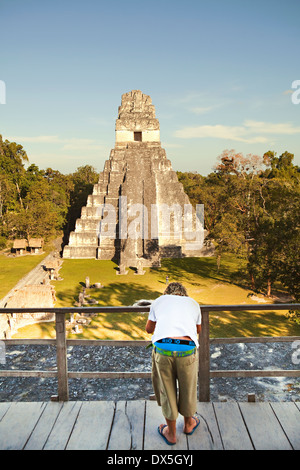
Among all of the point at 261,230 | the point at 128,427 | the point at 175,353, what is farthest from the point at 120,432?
the point at 261,230

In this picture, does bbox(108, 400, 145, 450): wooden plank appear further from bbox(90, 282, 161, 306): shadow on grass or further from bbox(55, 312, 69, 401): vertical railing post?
bbox(90, 282, 161, 306): shadow on grass

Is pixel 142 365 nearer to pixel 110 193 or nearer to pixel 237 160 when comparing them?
pixel 237 160

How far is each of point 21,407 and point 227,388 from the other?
5.15 m

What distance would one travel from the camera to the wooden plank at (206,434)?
118 inches

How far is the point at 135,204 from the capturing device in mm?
29031

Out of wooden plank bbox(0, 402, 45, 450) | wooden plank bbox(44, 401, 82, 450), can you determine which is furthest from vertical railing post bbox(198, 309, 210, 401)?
wooden plank bbox(0, 402, 45, 450)

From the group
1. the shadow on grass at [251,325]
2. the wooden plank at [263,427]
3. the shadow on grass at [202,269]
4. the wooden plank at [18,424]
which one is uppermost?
the wooden plank at [263,427]

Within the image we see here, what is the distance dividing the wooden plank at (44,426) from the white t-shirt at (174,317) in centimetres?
139

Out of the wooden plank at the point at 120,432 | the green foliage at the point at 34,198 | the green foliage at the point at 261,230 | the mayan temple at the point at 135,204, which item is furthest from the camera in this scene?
the green foliage at the point at 34,198

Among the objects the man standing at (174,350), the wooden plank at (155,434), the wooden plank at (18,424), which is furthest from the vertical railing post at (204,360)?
the wooden plank at (18,424)

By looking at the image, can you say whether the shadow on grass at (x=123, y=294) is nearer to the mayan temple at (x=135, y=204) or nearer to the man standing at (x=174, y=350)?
the mayan temple at (x=135, y=204)

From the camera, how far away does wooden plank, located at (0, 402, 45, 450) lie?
3078mm

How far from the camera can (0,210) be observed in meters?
35.2

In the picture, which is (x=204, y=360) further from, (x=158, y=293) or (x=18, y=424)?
(x=158, y=293)
